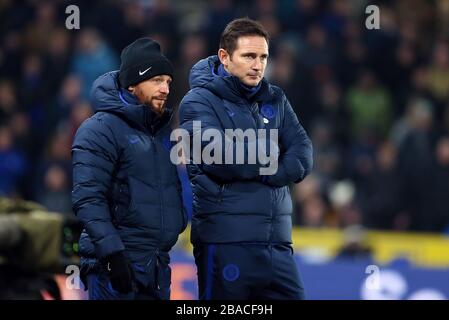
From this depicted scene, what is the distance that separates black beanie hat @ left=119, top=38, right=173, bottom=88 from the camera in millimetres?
6977

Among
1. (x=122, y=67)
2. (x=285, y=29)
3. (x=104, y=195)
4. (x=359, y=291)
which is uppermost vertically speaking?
(x=285, y=29)

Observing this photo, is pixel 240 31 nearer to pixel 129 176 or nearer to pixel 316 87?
pixel 129 176

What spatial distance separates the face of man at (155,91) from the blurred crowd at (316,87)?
24.0 ft

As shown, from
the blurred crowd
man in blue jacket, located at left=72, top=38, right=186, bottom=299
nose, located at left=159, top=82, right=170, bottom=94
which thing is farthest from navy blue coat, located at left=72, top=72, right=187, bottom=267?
the blurred crowd

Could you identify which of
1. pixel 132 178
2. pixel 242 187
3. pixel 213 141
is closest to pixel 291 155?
pixel 242 187

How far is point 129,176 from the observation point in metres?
6.92

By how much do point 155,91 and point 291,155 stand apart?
0.81 metres

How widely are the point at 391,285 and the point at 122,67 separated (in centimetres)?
473

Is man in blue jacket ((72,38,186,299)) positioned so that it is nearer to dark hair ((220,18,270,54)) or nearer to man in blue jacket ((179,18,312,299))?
man in blue jacket ((179,18,312,299))

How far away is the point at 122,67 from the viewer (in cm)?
708

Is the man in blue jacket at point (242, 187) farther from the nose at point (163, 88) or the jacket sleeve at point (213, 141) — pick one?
the nose at point (163, 88)
